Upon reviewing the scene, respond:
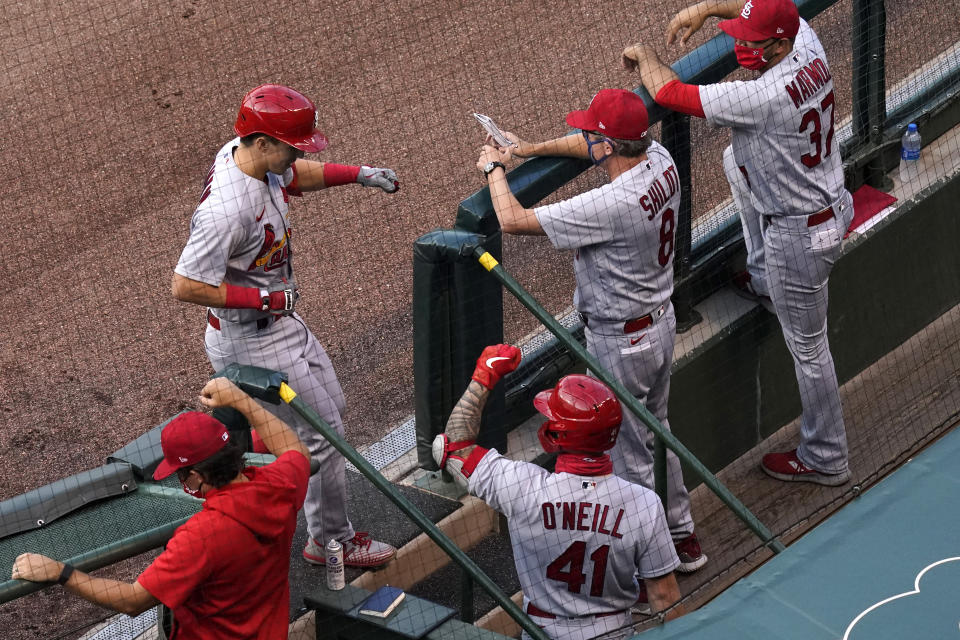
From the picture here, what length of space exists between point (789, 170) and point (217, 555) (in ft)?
7.90

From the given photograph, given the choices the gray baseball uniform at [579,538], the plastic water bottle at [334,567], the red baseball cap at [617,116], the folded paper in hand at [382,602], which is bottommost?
the folded paper in hand at [382,602]

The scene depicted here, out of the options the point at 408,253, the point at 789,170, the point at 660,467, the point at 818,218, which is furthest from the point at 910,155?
the point at 408,253

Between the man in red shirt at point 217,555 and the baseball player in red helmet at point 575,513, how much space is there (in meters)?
0.51

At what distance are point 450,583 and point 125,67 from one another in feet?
15.7

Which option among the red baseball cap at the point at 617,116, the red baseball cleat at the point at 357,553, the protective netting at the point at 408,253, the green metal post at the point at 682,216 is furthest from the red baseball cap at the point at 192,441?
the green metal post at the point at 682,216

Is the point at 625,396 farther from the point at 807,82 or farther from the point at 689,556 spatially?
the point at 807,82

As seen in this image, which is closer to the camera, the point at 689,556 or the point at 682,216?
the point at 689,556

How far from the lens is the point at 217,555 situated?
3727 mm

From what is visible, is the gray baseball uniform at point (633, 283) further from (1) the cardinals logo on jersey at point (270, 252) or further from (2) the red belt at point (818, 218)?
(1) the cardinals logo on jersey at point (270, 252)

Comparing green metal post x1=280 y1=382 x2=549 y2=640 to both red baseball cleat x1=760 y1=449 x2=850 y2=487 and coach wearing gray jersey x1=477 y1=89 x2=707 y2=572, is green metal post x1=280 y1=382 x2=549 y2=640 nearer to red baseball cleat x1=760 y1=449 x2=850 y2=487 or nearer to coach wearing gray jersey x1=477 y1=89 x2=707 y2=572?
coach wearing gray jersey x1=477 y1=89 x2=707 y2=572

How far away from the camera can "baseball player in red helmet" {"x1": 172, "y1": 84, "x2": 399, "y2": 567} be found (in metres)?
4.36

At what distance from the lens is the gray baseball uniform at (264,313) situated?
4359 mm

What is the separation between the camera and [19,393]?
6594mm

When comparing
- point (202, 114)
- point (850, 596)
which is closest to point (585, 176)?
point (850, 596)
